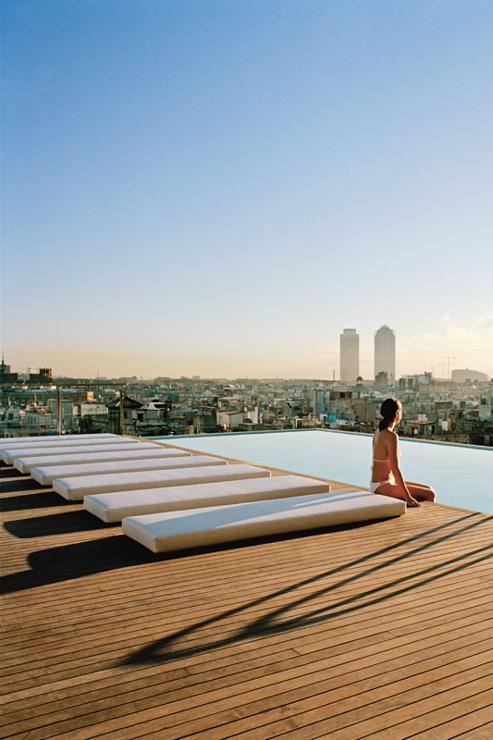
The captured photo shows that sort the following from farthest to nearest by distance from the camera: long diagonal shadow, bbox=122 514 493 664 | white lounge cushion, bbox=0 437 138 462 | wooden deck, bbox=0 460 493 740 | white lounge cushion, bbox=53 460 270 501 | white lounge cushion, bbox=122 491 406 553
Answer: white lounge cushion, bbox=0 437 138 462 → white lounge cushion, bbox=53 460 270 501 → white lounge cushion, bbox=122 491 406 553 → long diagonal shadow, bbox=122 514 493 664 → wooden deck, bbox=0 460 493 740

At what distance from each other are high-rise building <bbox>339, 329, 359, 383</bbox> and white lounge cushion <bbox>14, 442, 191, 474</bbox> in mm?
6555

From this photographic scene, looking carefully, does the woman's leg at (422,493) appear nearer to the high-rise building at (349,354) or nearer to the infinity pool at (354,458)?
the infinity pool at (354,458)

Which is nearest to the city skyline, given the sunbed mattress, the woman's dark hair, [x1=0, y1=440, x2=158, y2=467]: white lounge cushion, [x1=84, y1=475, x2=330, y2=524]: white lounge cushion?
the sunbed mattress

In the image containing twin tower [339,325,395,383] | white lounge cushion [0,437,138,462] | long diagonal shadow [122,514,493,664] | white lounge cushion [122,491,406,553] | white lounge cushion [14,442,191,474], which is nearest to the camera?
long diagonal shadow [122,514,493,664]

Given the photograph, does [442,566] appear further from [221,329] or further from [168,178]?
[221,329]

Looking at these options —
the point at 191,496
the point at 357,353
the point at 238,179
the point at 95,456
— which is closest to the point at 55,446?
the point at 95,456

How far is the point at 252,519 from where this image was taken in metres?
3.53

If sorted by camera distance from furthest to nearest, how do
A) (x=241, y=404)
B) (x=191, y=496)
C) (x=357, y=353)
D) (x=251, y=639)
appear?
(x=357, y=353) → (x=241, y=404) → (x=191, y=496) → (x=251, y=639)

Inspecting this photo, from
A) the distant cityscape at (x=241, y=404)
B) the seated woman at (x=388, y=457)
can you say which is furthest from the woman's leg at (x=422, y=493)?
the distant cityscape at (x=241, y=404)

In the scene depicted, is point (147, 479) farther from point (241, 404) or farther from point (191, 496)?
point (241, 404)

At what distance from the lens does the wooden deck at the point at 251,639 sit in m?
1.72

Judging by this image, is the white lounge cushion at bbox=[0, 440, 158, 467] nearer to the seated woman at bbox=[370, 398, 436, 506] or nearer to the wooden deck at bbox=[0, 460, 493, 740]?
the wooden deck at bbox=[0, 460, 493, 740]

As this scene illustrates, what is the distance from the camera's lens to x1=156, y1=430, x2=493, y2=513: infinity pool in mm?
6426

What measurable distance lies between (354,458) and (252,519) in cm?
504
